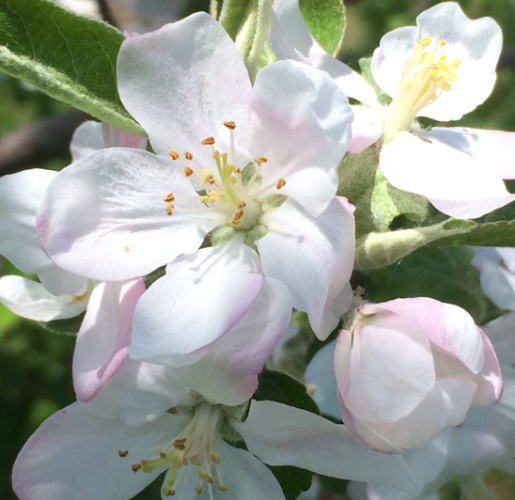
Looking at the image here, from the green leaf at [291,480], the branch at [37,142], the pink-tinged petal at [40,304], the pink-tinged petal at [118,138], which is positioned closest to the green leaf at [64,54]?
the pink-tinged petal at [118,138]

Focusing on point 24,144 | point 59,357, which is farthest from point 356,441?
point 59,357

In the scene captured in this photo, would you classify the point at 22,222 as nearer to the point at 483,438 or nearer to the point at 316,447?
the point at 316,447

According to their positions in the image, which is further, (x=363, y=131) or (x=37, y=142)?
(x=37, y=142)

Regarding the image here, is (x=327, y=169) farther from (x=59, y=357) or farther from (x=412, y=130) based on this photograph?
(x=59, y=357)

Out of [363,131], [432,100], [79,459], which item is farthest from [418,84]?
[79,459]

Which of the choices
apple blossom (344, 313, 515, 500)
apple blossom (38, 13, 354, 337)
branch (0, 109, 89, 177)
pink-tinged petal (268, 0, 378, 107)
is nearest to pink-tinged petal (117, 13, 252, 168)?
apple blossom (38, 13, 354, 337)

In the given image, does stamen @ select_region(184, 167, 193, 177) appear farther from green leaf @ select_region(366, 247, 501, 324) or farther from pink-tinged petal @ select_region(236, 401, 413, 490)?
green leaf @ select_region(366, 247, 501, 324)
